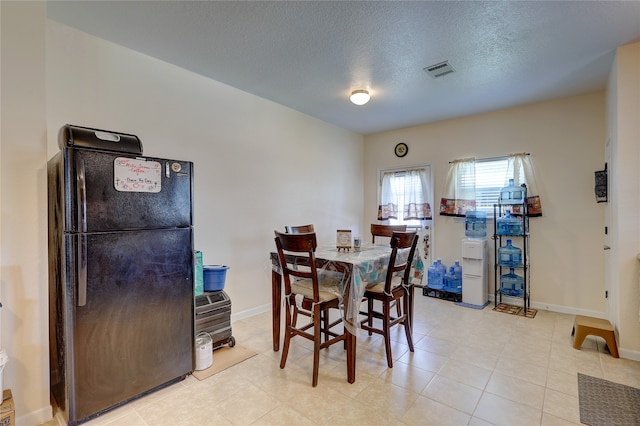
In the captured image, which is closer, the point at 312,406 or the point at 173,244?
the point at 312,406

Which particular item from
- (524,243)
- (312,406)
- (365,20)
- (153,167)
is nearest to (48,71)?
(153,167)

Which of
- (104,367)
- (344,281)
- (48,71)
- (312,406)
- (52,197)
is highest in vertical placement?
(48,71)

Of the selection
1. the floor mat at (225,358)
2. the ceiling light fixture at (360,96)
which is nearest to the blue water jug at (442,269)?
the ceiling light fixture at (360,96)

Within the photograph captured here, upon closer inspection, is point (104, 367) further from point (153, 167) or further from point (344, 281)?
point (344, 281)

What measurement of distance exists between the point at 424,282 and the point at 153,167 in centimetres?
420

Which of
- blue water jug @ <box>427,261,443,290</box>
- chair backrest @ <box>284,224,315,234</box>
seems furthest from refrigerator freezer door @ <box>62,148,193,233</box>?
blue water jug @ <box>427,261,443,290</box>

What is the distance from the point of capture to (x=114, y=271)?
6.05 ft

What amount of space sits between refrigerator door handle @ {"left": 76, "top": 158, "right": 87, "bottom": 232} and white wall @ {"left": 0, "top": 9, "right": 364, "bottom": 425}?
0.31 metres

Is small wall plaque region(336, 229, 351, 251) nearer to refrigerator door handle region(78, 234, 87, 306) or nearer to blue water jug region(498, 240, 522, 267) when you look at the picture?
refrigerator door handle region(78, 234, 87, 306)

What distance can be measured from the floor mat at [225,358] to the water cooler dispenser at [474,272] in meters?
2.90

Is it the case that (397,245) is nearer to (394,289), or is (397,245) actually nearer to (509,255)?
(394,289)

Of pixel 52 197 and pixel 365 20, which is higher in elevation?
pixel 365 20

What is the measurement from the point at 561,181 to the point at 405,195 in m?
2.02

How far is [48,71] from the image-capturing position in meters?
2.19
